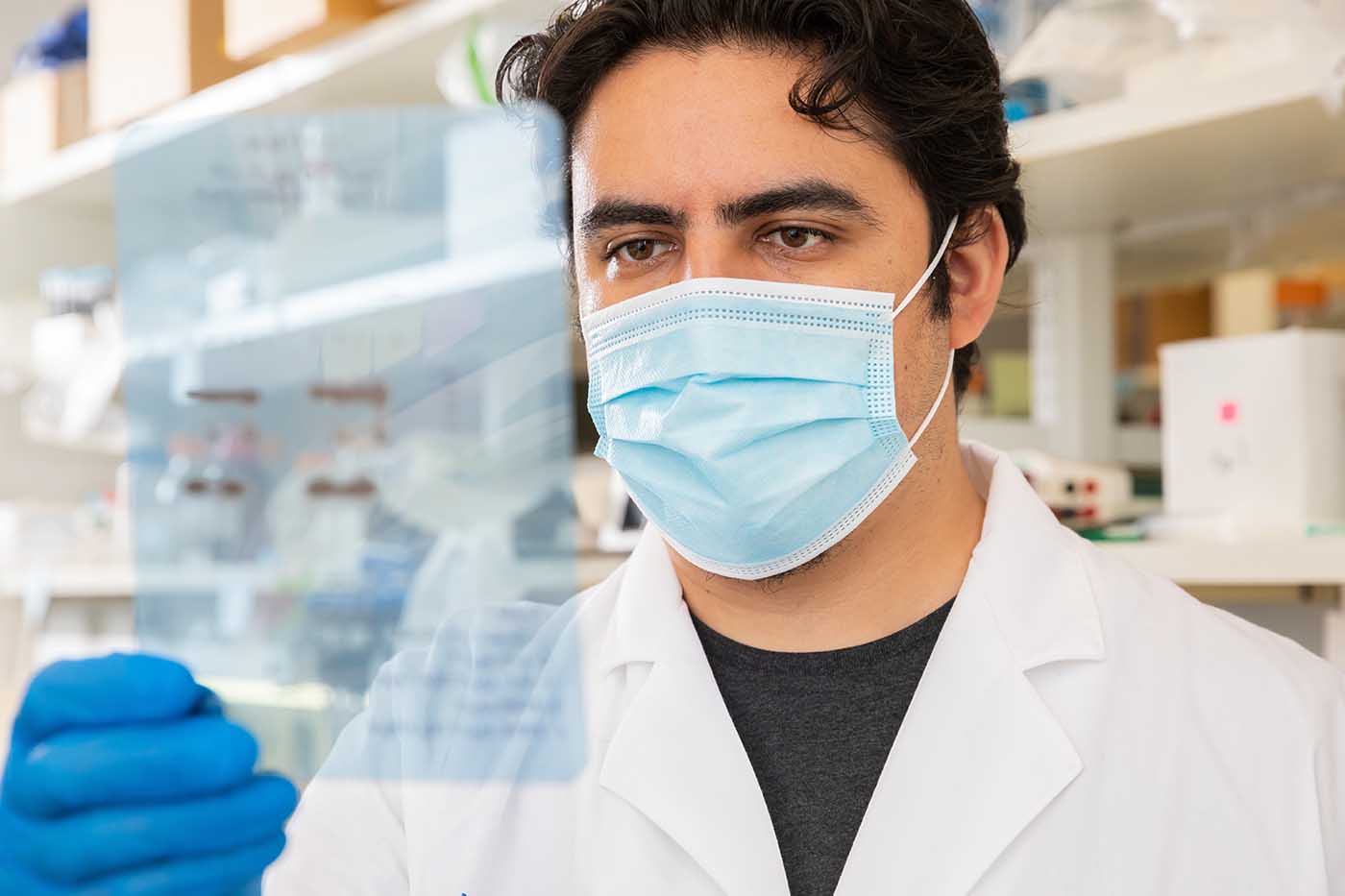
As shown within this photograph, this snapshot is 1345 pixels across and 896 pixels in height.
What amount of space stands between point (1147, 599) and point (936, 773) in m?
0.28

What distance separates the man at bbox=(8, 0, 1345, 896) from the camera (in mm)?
1032

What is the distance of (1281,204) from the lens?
1943 mm

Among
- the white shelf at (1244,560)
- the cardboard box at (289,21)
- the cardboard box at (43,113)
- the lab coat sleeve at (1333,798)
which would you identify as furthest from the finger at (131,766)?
the cardboard box at (43,113)

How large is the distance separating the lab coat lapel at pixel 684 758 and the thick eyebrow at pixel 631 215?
366 mm

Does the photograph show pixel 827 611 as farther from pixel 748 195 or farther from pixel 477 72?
pixel 477 72

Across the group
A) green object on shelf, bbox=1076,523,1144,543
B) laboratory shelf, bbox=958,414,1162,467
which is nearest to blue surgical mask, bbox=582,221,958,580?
green object on shelf, bbox=1076,523,1144,543

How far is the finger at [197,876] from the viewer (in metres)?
0.68

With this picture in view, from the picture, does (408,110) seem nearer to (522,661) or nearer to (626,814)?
(522,661)

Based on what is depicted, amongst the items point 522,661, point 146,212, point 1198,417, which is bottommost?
point 522,661

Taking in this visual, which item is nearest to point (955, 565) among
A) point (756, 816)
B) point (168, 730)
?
point (756, 816)

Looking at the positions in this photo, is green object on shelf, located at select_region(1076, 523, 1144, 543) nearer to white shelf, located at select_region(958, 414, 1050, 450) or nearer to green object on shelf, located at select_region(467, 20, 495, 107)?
white shelf, located at select_region(958, 414, 1050, 450)

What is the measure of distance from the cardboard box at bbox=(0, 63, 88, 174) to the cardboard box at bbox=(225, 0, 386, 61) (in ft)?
2.71

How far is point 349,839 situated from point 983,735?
59 cm

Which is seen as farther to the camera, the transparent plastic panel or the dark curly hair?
the dark curly hair
